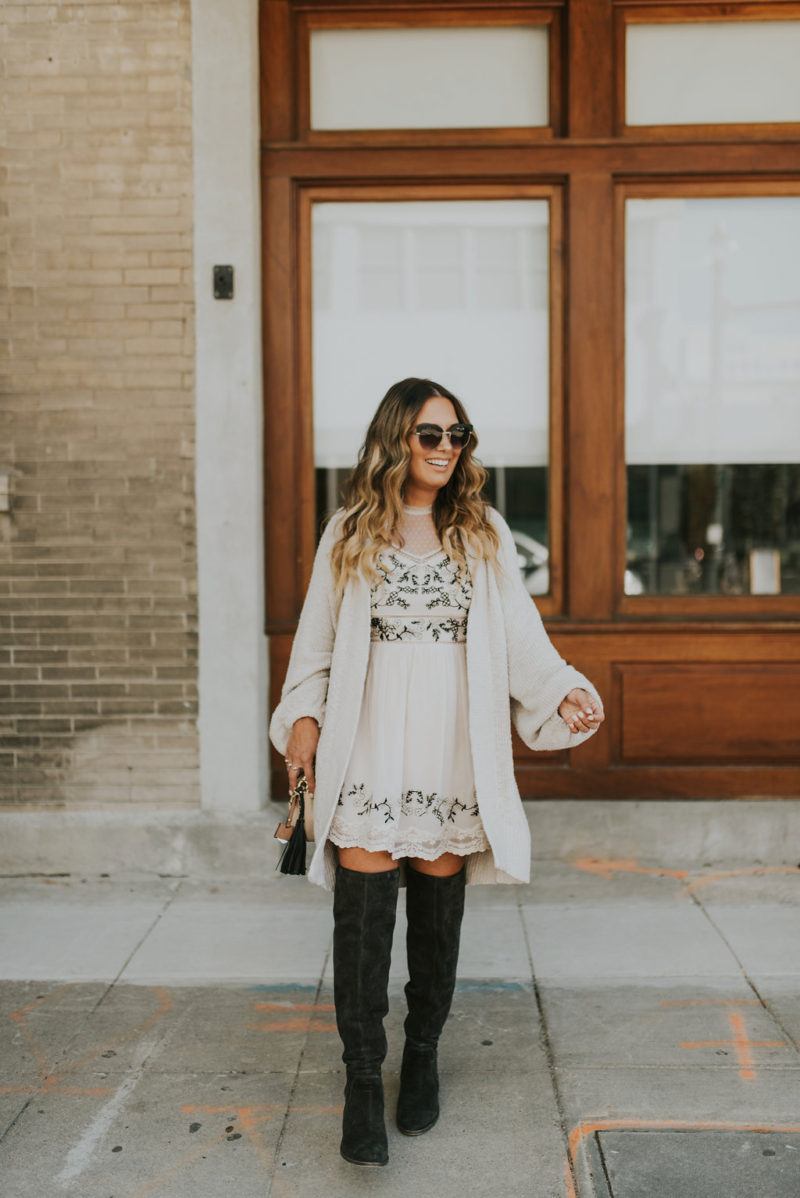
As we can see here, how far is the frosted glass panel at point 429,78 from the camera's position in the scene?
5500 millimetres

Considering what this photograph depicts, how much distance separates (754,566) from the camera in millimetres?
5668

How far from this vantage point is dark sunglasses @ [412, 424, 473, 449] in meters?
3.13

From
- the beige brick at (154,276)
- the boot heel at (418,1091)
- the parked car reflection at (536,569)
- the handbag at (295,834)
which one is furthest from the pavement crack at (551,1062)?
the beige brick at (154,276)

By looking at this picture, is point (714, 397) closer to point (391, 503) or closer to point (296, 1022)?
point (391, 503)

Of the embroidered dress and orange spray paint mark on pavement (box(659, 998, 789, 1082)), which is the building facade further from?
the embroidered dress

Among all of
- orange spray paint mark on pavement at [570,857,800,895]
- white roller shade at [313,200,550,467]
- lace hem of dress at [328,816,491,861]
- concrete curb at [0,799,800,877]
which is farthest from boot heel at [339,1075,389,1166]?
white roller shade at [313,200,550,467]

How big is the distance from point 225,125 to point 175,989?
3.65 m

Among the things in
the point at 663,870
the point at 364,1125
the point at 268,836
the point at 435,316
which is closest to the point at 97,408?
the point at 435,316

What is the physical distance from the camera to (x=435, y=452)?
3.15 m

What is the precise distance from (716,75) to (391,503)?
3.49 meters

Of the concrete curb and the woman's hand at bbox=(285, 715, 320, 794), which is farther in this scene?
the concrete curb

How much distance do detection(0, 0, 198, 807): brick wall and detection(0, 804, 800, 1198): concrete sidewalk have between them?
68 cm

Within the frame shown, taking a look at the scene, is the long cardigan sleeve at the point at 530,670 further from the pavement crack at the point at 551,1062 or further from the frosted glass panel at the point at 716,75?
the frosted glass panel at the point at 716,75

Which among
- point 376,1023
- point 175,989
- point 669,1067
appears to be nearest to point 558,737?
point 376,1023
